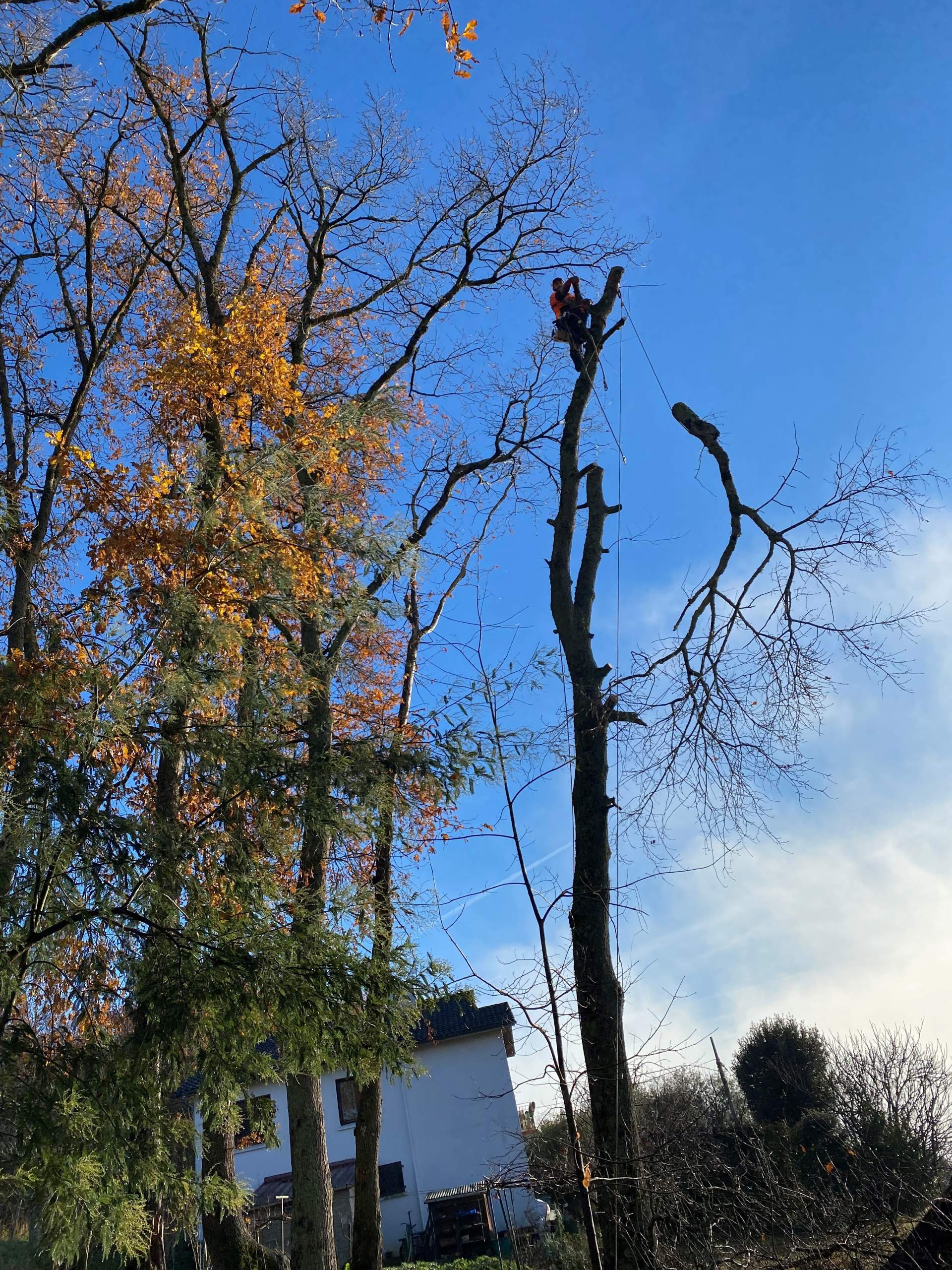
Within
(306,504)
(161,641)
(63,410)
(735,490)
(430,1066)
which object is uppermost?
(63,410)

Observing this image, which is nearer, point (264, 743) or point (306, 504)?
point (264, 743)

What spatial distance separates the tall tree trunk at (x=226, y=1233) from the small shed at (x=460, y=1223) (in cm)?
1083

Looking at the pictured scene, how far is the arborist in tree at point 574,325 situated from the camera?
25.7 feet

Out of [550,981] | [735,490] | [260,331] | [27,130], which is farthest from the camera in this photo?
[260,331]

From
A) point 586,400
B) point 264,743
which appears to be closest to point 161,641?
point 264,743

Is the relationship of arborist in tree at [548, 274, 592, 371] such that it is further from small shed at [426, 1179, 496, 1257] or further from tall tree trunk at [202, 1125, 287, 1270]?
small shed at [426, 1179, 496, 1257]

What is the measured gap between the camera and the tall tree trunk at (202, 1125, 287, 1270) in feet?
30.5

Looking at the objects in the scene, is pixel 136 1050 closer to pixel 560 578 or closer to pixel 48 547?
pixel 560 578

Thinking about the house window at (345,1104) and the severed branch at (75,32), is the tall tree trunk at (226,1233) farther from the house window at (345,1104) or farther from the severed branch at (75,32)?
the house window at (345,1104)

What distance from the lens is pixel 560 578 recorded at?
7129mm

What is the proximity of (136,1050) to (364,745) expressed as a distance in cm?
349

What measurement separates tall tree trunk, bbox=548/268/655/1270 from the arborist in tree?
0.36 feet

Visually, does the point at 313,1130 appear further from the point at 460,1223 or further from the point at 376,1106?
the point at 460,1223

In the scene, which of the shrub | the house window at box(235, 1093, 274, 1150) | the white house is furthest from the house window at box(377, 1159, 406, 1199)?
the house window at box(235, 1093, 274, 1150)
